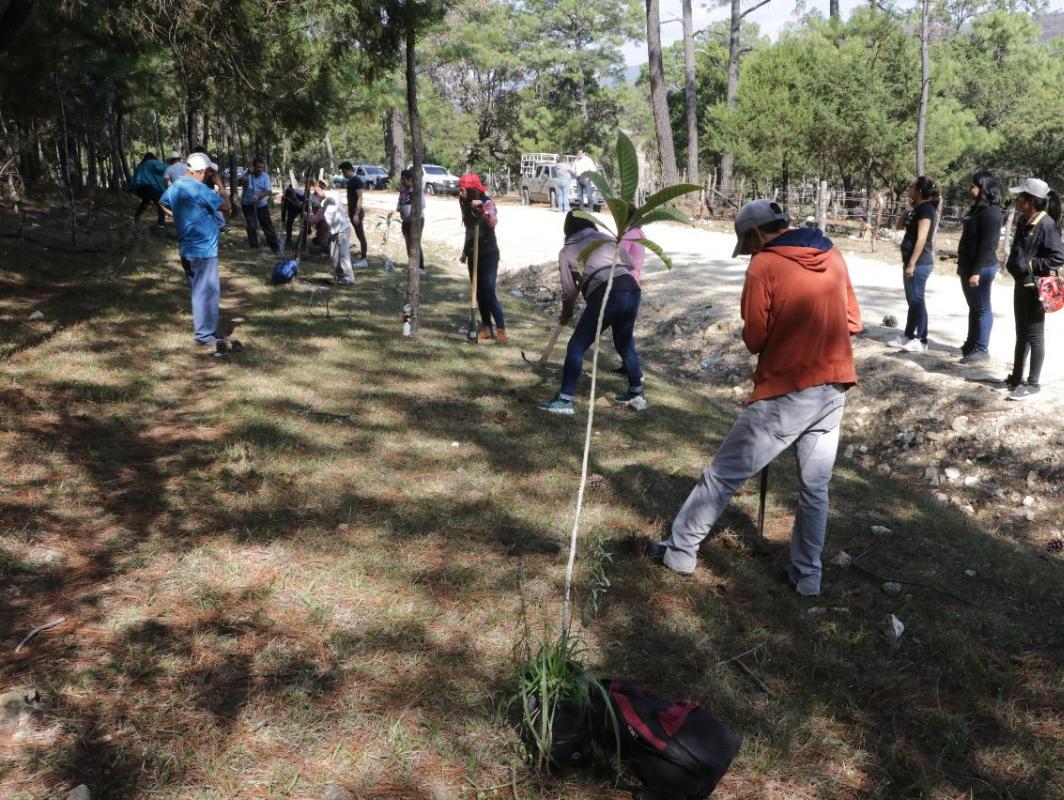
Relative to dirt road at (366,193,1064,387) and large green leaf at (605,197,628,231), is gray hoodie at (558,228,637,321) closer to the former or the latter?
large green leaf at (605,197,628,231)

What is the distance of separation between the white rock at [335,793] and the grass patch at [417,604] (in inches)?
1.1

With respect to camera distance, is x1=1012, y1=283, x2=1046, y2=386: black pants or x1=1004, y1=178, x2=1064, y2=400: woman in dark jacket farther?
x1=1012, y1=283, x2=1046, y2=386: black pants

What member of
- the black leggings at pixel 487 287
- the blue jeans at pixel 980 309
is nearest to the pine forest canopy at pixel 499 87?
the black leggings at pixel 487 287

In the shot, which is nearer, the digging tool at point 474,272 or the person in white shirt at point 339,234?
the digging tool at point 474,272

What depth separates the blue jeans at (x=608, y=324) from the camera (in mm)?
5840

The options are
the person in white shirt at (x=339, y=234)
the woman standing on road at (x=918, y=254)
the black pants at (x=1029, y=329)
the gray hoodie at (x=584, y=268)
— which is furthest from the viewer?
the person in white shirt at (x=339, y=234)

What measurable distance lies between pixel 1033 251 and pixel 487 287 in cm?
489

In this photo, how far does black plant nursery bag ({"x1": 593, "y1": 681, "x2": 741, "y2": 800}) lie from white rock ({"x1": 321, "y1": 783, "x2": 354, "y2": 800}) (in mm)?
807

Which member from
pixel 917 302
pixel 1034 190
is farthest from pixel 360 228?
pixel 1034 190

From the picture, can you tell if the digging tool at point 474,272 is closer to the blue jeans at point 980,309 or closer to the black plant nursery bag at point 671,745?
the blue jeans at point 980,309

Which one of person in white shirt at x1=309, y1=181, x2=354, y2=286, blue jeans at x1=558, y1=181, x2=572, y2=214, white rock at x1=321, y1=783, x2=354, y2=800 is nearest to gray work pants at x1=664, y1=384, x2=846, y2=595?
white rock at x1=321, y1=783, x2=354, y2=800

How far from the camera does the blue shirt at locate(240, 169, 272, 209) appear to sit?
13.3m

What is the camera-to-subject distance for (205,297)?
7.34m

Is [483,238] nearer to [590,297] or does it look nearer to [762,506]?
[590,297]
